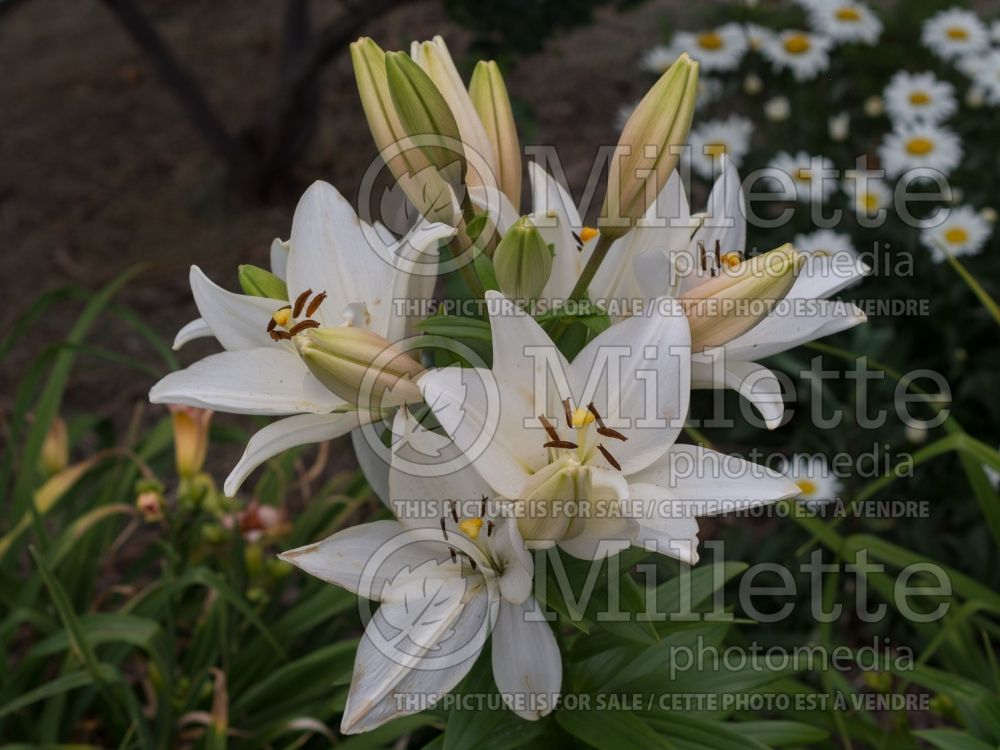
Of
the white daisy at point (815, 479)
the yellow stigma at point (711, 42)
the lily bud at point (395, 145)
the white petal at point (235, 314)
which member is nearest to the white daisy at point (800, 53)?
the yellow stigma at point (711, 42)

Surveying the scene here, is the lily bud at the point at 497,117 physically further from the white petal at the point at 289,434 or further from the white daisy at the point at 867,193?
the white daisy at the point at 867,193

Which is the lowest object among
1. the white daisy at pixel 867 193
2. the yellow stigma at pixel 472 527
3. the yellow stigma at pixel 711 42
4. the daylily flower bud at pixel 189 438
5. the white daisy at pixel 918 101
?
the yellow stigma at pixel 472 527

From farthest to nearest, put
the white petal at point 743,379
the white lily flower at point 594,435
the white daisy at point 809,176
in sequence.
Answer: the white daisy at point 809,176 < the white petal at point 743,379 < the white lily flower at point 594,435

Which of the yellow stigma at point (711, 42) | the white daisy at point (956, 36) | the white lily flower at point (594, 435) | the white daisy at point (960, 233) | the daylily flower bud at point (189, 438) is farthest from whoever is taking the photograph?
the yellow stigma at point (711, 42)

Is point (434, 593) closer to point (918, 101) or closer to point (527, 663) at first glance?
point (527, 663)

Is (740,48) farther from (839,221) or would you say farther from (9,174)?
(9,174)

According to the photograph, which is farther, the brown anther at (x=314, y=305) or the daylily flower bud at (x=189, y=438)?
the daylily flower bud at (x=189, y=438)

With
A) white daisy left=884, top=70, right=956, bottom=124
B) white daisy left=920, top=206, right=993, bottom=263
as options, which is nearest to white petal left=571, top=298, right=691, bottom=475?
white daisy left=920, top=206, right=993, bottom=263

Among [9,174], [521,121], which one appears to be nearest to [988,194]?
[521,121]
